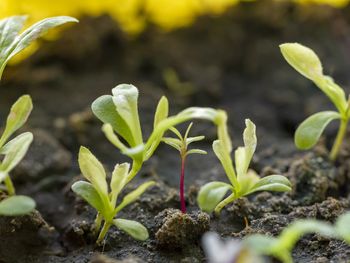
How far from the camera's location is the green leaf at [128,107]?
3.00ft

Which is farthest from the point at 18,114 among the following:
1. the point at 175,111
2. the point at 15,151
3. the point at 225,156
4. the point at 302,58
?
the point at 175,111

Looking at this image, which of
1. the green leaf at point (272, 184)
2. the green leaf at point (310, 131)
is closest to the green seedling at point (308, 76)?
the green leaf at point (310, 131)

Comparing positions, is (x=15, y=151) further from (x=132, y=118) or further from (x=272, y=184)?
(x=272, y=184)

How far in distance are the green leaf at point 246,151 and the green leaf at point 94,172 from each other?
0.23m

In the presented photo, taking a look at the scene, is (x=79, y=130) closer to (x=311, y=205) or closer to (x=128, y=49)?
(x=128, y=49)

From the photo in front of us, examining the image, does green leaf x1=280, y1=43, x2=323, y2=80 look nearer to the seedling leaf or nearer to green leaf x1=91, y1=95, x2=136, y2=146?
green leaf x1=91, y1=95, x2=136, y2=146

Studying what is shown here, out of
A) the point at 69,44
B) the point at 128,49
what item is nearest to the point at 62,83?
the point at 69,44

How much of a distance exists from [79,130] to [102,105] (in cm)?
52

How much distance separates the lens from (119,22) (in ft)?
6.08

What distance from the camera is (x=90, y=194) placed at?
926mm

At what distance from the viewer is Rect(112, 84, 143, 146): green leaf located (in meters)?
0.91

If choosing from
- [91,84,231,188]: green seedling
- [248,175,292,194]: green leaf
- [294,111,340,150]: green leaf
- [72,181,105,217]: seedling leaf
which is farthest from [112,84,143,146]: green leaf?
[294,111,340,150]: green leaf

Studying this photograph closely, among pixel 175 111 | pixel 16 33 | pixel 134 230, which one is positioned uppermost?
pixel 16 33

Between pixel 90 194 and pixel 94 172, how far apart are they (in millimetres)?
38
